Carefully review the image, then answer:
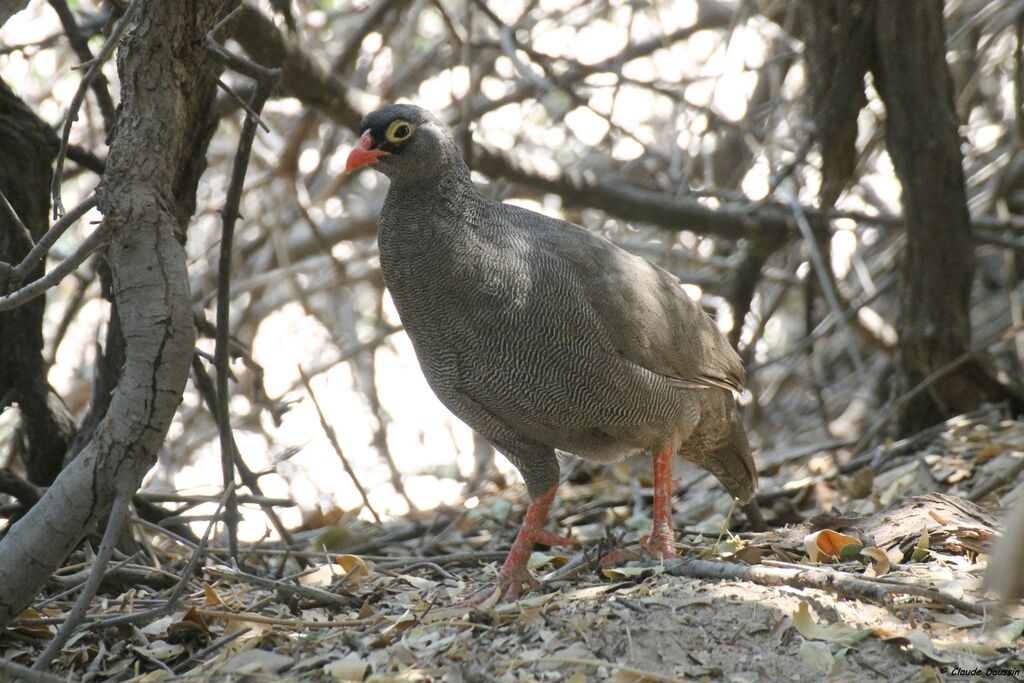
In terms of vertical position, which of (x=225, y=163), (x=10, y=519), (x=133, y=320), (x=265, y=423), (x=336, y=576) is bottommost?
(x=336, y=576)

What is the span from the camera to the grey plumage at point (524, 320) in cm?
390

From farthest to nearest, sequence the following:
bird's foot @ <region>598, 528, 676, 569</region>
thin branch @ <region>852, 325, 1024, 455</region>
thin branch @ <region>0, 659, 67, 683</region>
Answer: thin branch @ <region>852, 325, 1024, 455</region> → bird's foot @ <region>598, 528, 676, 569</region> → thin branch @ <region>0, 659, 67, 683</region>

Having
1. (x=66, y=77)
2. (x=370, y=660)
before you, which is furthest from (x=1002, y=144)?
(x=66, y=77)

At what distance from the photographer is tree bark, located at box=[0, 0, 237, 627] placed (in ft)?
9.57

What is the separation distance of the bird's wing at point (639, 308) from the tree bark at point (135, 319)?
155 centimetres

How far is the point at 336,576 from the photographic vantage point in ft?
14.1

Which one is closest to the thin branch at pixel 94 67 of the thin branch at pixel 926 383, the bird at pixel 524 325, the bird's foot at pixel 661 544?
the bird at pixel 524 325

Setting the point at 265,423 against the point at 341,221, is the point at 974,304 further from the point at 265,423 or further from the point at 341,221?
the point at 265,423

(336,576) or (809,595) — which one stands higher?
(336,576)

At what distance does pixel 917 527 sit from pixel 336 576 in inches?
90.3

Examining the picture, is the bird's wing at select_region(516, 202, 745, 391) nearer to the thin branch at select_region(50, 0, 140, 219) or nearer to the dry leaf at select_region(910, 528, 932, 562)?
the dry leaf at select_region(910, 528, 932, 562)

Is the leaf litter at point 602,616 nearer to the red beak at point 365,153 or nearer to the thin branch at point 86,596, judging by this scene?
the thin branch at point 86,596

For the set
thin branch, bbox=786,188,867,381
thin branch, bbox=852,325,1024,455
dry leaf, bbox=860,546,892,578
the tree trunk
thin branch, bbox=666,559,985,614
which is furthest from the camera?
thin branch, bbox=786,188,867,381

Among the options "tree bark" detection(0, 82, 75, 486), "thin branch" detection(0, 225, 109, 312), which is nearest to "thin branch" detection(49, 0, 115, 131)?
"tree bark" detection(0, 82, 75, 486)
